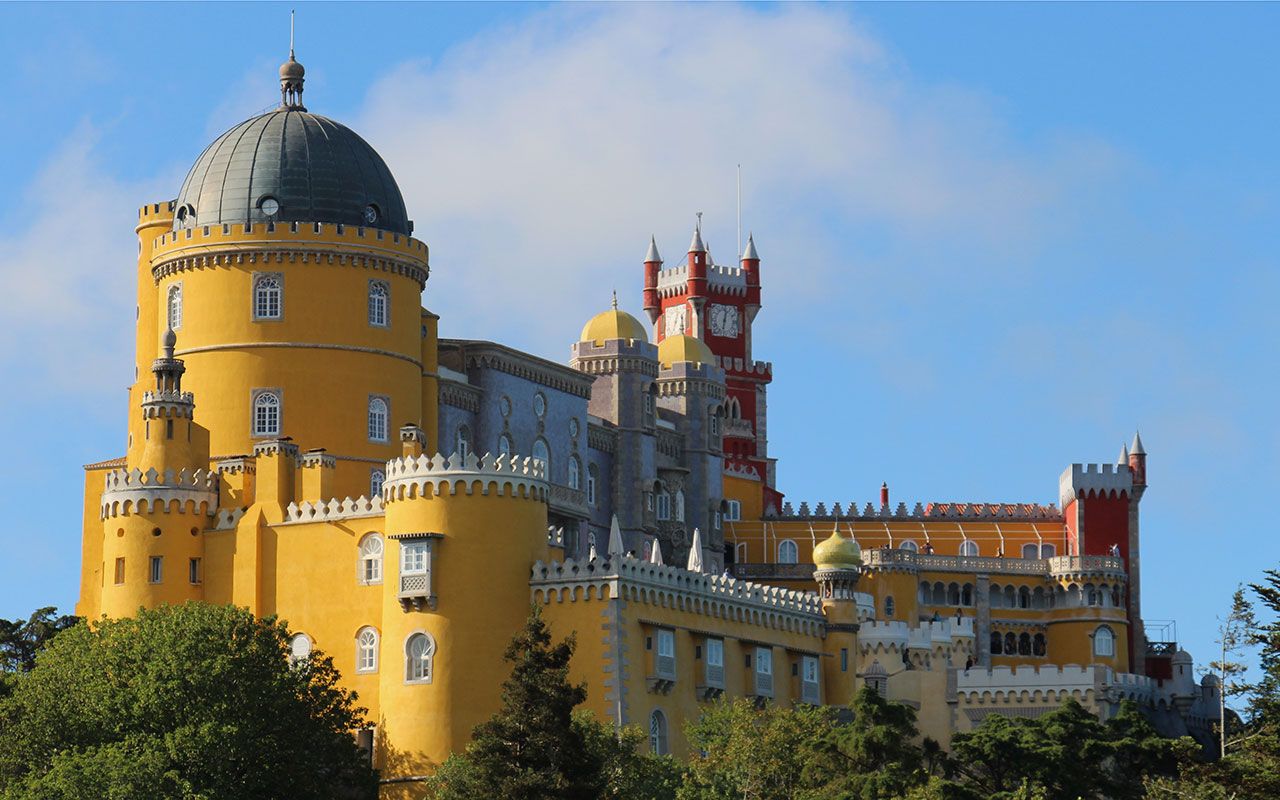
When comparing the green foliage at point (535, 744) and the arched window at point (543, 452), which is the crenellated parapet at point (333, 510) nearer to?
the green foliage at point (535, 744)

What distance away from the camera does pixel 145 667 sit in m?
92.9

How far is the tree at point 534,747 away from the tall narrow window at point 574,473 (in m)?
A: 37.3

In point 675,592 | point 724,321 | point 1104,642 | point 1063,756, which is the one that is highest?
point 724,321

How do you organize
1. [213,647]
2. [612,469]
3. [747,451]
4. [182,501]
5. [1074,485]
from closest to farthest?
[213,647] < [182,501] < [612,469] < [1074,485] < [747,451]

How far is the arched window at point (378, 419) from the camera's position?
110 meters

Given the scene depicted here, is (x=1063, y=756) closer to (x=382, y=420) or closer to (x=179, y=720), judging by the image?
(x=382, y=420)

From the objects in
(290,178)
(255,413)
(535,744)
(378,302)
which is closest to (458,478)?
(255,413)

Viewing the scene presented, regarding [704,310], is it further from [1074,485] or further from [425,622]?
[425,622]

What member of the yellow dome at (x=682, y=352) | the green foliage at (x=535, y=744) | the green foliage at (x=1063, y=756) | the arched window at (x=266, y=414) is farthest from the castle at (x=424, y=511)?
the green foliage at (x=535, y=744)

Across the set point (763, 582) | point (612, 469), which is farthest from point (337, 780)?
point (763, 582)

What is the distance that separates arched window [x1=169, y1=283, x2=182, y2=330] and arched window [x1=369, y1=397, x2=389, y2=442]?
24.4 feet

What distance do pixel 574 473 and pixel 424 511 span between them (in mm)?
26706

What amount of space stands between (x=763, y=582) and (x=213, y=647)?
47805mm

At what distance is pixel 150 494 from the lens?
103 meters
